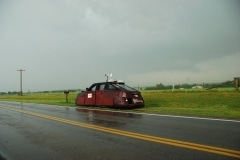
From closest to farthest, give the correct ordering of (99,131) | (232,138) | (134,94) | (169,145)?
(169,145), (232,138), (99,131), (134,94)

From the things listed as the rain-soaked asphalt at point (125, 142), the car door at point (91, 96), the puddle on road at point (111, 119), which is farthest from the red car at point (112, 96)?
the rain-soaked asphalt at point (125, 142)

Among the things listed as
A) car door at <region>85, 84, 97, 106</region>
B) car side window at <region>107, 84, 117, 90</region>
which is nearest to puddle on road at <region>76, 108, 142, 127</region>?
car side window at <region>107, 84, 117, 90</region>

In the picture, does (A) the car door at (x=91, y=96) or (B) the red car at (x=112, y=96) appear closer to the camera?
(B) the red car at (x=112, y=96)

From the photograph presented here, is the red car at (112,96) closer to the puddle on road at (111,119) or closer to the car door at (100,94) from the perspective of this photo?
the car door at (100,94)

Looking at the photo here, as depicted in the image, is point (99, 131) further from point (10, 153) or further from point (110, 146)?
point (10, 153)

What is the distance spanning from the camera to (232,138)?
290 inches

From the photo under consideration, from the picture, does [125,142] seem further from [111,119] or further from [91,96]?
[91,96]

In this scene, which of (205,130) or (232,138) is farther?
(205,130)

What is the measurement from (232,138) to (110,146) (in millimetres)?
2855

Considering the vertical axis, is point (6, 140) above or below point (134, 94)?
below

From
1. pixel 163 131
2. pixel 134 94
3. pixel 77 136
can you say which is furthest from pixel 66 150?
pixel 134 94

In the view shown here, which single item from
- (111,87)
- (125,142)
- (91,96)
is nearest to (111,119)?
(125,142)

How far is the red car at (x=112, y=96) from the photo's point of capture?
58.4 ft

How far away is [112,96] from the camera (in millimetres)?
18594
